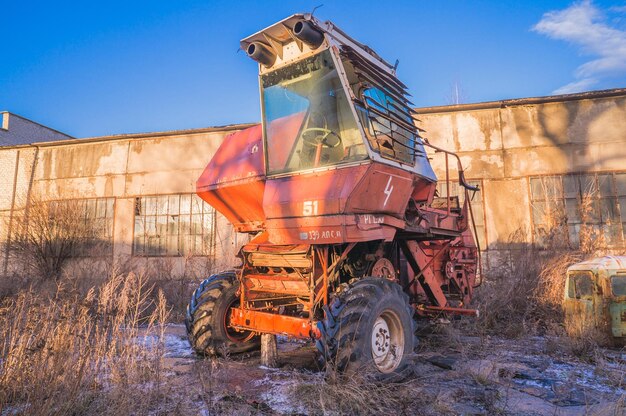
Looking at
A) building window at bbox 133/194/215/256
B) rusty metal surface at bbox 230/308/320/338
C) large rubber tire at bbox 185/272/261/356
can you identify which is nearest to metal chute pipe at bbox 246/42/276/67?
large rubber tire at bbox 185/272/261/356

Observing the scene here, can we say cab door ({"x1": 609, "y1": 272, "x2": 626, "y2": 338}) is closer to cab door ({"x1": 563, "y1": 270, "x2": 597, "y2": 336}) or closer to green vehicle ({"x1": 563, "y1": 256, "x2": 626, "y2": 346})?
green vehicle ({"x1": 563, "y1": 256, "x2": 626, "y2": 346})

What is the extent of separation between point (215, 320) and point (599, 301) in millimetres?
5505

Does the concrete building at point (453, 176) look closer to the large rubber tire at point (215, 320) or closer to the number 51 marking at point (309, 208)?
the large rubber tire at point (215, 320)

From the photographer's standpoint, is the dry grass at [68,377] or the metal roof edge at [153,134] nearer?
the dry grass at [68,377]

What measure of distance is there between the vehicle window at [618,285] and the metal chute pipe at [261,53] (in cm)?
572

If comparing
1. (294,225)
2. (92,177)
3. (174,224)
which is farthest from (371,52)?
(92,177)

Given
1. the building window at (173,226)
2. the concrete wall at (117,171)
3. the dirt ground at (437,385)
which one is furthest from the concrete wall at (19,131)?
the dirt ground at (437,385)

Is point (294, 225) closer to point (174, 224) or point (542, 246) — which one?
point (542, 246)

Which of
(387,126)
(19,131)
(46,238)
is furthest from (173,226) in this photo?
(19,131)

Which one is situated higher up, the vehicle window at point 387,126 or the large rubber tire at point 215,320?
the vehicle window at point 387,126

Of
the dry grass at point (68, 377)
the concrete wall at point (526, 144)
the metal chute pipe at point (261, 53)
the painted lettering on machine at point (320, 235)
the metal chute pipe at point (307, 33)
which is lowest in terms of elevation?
the dry grass at point (68, 377)

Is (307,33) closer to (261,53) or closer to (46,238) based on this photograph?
(261,53)

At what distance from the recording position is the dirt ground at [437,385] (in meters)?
3.44

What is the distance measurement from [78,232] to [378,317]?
12.7m
